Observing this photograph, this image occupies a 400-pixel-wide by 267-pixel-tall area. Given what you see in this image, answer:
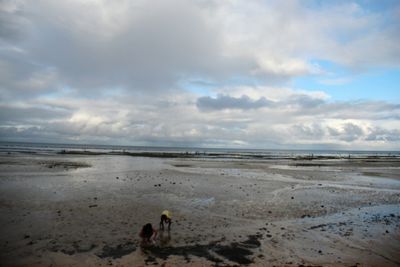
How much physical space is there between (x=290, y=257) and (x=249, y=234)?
2.88 metres

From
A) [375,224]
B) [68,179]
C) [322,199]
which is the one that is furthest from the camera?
[68,179]

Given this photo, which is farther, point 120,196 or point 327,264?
point 120,196

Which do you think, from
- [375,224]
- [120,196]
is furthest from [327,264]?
[120,196]

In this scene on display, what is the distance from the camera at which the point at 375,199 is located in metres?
24.5

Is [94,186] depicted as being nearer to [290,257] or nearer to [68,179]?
[68,179]

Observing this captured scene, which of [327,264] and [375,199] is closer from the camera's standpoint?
[327,264]

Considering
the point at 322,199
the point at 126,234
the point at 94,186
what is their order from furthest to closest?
the point at 94,186 < the point at 322,199 < the point at 126,234

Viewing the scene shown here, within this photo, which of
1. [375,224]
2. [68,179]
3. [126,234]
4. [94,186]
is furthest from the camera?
[68,179]

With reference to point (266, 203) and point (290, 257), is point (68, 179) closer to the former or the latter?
point (266, 203)

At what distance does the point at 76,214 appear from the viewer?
16.9m

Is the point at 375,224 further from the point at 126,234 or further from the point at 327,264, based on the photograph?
the point at 126,234

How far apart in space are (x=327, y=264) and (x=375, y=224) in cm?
734

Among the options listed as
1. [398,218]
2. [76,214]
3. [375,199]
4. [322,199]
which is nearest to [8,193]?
[76,214]

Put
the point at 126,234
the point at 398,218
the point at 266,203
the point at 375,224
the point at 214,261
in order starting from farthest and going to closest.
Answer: the point at 266,203 → the point at 398,218 → the point at 375,224 → the point at 126,234 → the point at 214,261
